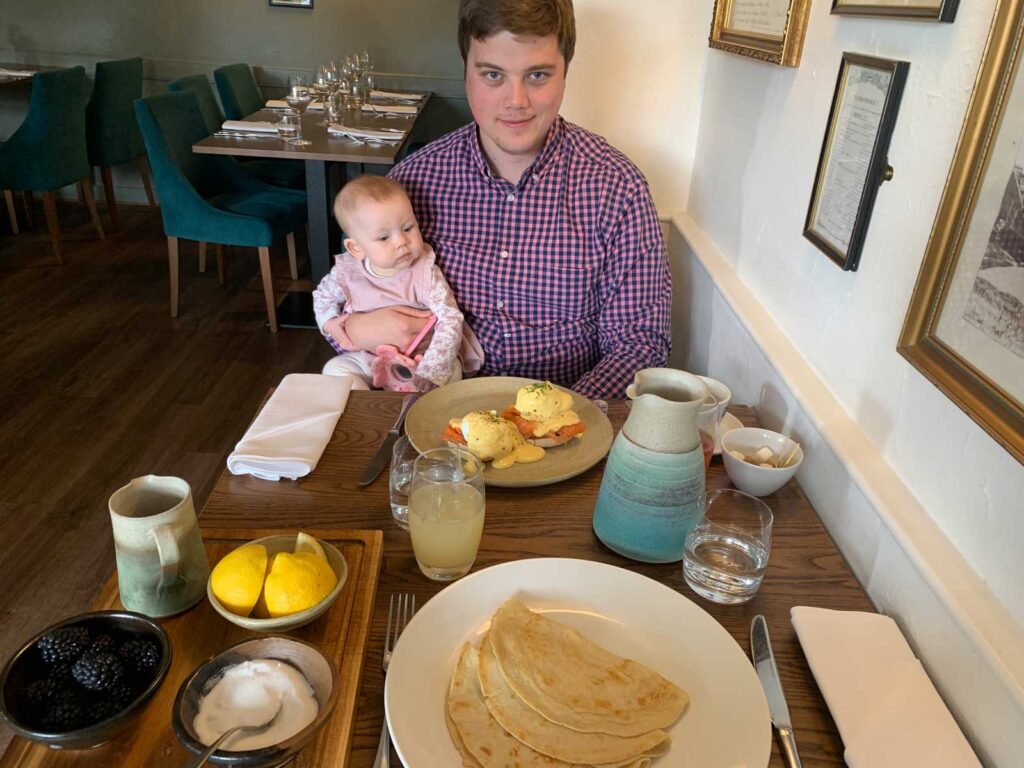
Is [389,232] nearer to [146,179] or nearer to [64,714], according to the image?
[64,714]

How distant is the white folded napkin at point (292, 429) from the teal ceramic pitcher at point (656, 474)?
46 centimetres

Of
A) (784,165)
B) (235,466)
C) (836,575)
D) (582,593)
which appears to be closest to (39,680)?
(235,466)

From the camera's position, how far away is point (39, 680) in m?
0.66

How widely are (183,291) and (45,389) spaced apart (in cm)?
123

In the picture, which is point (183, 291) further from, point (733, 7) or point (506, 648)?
point (506, 648)

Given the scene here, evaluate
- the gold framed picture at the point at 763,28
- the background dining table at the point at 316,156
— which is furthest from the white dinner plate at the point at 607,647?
the background dining table at the point at 316,156

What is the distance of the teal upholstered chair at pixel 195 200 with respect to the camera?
3271 millimetres

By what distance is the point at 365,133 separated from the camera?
350 centimetres

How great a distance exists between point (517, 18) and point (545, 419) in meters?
0.84

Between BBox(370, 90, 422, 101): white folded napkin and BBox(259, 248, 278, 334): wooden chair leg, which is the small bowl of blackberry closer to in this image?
BBox(259, 248, 278, 334): wooden chair leg

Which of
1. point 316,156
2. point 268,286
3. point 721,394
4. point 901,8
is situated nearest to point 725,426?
point 721,394

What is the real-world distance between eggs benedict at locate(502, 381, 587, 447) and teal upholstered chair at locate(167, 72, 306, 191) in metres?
3.63

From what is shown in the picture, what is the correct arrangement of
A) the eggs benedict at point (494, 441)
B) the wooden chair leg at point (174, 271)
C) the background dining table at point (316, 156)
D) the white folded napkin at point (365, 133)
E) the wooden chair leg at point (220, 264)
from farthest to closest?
the wooden chair leg at point (220, 264), the wooden chair leg at point (174, 271), the white folded napkin at point (365, 133), the background dining table at point (316, 156), the eggs benedict at point (494, 441)

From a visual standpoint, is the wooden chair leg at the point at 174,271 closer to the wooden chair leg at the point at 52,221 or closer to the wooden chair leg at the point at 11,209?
the wooden chair leg at the point at 52,221
